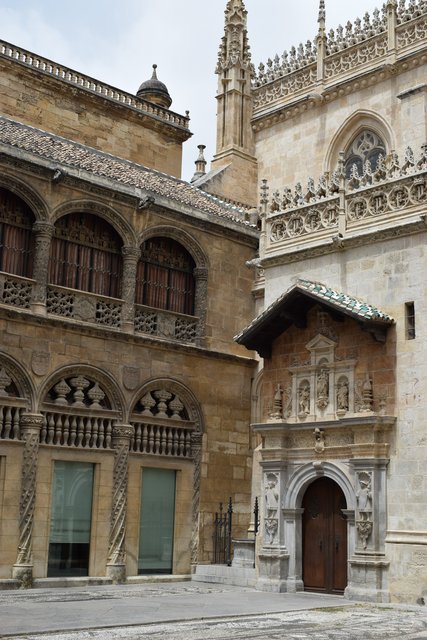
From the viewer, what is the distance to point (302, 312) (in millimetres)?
17125

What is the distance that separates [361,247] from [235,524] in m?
7.83

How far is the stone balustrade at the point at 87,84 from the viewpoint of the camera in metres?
24.1

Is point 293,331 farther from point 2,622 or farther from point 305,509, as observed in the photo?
point 2,622

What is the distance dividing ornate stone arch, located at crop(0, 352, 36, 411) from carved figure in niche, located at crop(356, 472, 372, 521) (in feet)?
21.8

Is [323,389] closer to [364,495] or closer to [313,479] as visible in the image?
[313,479]

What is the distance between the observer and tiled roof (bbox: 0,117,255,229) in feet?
63.2

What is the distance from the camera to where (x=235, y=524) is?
2070cm

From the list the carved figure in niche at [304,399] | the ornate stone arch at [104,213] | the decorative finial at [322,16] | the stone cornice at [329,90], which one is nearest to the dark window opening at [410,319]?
the carved figure in niche at [304,399]

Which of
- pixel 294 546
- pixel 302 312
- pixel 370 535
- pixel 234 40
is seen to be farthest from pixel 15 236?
pixel 234 40

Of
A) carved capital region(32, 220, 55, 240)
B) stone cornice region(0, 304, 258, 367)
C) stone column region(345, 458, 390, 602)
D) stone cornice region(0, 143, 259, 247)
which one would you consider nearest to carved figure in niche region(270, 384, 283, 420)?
stone column region(345, 458, 390, 602)

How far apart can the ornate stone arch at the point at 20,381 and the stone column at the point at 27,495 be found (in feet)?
1.02

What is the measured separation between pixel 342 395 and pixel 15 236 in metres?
7.57

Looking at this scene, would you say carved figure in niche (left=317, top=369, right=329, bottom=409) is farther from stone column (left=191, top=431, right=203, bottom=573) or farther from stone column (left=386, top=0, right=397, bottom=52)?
stone column (left=386, top=0, right=397, bottom=52)

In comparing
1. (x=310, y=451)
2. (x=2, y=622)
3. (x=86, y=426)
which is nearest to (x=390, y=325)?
(x=310, y=451)
